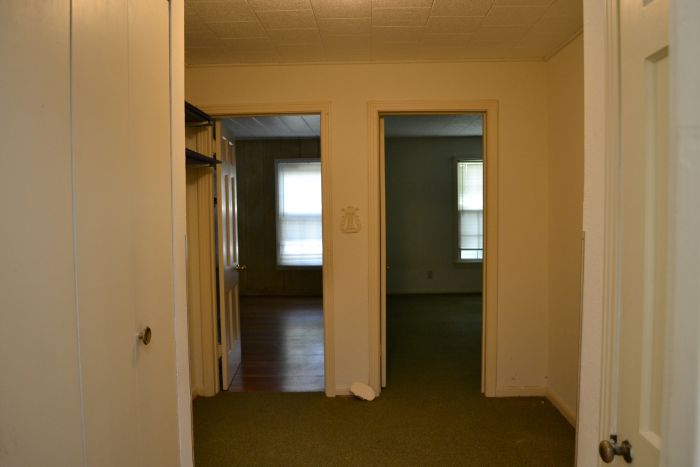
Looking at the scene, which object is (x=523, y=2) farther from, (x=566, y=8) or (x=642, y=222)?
(x=642, y=222)

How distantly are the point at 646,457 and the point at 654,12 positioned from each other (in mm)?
942

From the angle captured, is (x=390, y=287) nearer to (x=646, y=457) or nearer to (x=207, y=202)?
(x=207, y=202)

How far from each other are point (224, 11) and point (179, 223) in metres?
1.63

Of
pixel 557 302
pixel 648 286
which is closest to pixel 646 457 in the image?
pixel 648 286

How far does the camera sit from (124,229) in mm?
1267

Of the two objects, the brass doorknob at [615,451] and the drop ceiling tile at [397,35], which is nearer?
the brass doorknob at [615,451]

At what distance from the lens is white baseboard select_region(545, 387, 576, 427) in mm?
3074

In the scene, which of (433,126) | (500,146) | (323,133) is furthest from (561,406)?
(433,126)

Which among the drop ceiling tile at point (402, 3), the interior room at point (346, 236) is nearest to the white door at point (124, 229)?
the interior room at point (346, 236)

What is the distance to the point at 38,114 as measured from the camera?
89cm

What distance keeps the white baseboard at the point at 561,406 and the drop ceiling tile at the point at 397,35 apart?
9.39 ft

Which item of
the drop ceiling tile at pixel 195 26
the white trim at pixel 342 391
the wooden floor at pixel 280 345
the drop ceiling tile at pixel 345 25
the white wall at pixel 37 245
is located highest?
the drop ceiling tile at pixel 345 25

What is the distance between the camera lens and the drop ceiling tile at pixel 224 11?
8.23 feet

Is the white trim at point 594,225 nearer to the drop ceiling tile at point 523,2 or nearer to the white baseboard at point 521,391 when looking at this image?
the drop ceiling tile at point 523,2
